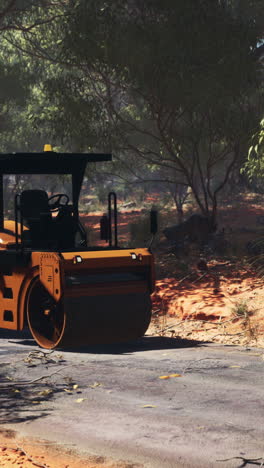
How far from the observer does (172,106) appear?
2042cm

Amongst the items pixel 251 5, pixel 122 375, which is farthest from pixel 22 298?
pixel 251 5

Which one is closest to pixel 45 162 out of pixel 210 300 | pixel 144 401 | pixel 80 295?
pixel 80 295

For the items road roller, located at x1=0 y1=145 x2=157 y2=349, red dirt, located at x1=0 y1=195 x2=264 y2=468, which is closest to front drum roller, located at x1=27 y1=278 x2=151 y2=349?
road roller, located at x1=0 y1=145 x2=157 y2=349

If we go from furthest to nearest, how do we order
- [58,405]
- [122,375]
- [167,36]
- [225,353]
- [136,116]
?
1. [136,116]
2. [167,36]
3. [225,353]
4. [122,375]
5. [58,405]

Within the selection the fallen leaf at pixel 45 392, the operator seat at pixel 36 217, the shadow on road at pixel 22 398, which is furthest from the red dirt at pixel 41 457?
the operator seat at pixel 36 217

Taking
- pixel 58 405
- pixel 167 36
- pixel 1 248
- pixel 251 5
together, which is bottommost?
pixel 58 405

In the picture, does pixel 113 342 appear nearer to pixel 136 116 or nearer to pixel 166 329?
pixel 166 329

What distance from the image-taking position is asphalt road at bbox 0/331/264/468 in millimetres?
6254

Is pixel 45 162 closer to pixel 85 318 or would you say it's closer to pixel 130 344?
pixel 85 318

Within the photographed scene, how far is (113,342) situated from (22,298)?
140 cm

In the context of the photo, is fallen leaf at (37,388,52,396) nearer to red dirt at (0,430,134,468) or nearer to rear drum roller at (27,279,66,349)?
red dirt at (0,430,134,468)

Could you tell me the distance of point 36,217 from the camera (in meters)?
11.0

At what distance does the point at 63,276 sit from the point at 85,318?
66cm

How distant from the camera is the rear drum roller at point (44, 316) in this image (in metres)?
10.4
